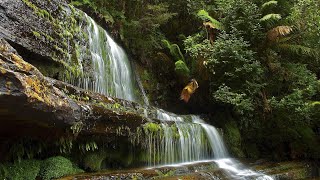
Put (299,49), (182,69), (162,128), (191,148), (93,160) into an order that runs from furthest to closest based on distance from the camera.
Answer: (182,69)
(299,49)
(191,148)
(162,128)
(93,160)

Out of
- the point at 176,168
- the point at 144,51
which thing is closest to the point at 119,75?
the point at 144,51

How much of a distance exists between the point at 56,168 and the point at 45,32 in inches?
142

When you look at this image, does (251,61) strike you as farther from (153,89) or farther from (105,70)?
(105,70)

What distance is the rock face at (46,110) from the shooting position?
3766 mm

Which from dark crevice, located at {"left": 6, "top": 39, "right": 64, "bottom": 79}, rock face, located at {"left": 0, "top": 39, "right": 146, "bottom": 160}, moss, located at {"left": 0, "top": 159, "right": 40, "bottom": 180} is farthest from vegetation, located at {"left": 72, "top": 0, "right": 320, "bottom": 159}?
moss, located at {"left": 0, "top": 159, "right": 40, "bottom": 180}

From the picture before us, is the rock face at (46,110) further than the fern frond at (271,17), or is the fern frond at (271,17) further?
the fern frond at (271,17)

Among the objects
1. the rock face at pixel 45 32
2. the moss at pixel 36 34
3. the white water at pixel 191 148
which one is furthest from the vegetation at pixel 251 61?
the moss at pixel 36 34

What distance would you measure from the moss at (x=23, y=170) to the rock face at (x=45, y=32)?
102 inches

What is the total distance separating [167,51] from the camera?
510 inches

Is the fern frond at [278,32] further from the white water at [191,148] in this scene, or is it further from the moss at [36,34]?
the moss at [36,34]

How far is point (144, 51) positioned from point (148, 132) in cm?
608

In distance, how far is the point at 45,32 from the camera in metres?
7.29

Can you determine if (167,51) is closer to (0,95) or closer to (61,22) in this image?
(61,22)

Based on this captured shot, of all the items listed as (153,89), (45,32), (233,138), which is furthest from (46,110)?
(153,89)
